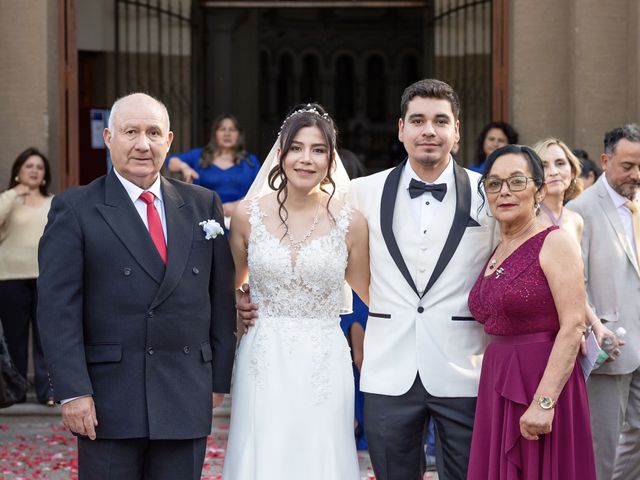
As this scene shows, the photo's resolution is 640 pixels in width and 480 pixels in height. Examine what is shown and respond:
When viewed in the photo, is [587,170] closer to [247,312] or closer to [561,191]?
[561,191]

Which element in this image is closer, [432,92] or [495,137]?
[432,92]

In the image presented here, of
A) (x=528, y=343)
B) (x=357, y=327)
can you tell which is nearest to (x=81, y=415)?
(x=528, y=343)

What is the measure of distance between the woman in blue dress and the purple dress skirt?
14.6ft

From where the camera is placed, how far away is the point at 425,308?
4.66m

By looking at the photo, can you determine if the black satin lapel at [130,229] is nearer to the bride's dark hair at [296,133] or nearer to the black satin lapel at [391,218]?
the bride's dark hair at [296,133]

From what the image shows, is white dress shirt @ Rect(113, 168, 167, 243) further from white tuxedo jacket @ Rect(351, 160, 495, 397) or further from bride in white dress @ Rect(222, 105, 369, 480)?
white tuxedo jacket @ Rect(351, 160, 495, 397)

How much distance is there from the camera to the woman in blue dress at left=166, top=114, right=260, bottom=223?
28.6 feet

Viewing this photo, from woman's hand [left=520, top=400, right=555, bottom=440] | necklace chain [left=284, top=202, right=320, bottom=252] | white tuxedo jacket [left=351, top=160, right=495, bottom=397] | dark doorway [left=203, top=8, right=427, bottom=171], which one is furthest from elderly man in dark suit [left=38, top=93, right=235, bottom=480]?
dark doorway [left=203, top=8, right=427, bottom=171]

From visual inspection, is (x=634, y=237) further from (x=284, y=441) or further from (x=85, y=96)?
(x=85, y=96)

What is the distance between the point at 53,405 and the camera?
830cm

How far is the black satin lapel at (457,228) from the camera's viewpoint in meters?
4.62

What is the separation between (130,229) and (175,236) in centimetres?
19

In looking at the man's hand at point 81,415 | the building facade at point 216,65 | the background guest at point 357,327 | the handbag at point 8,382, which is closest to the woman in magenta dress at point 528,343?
the man's hand at point 81,415

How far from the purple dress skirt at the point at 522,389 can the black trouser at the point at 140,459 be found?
115 centimetres
